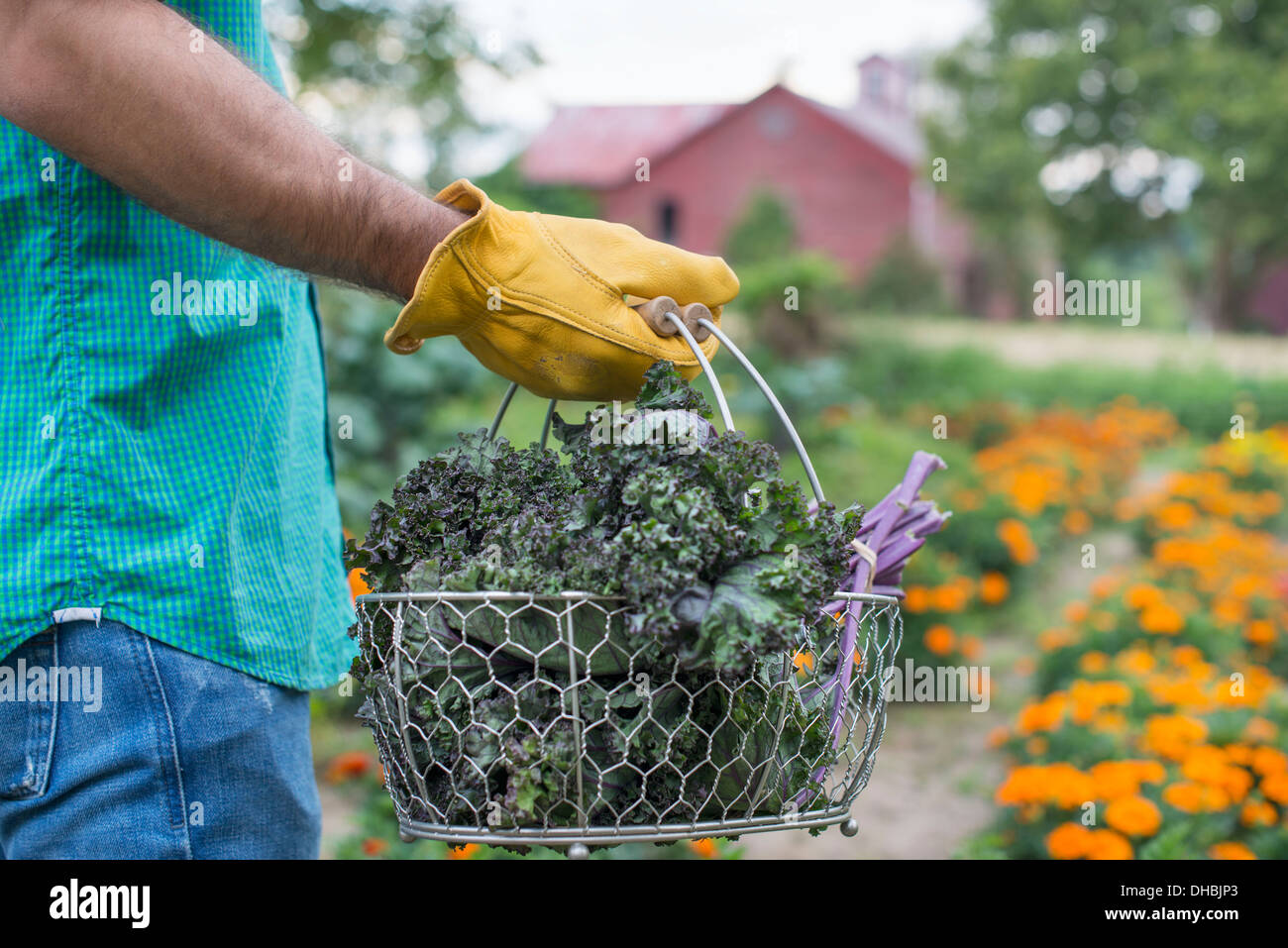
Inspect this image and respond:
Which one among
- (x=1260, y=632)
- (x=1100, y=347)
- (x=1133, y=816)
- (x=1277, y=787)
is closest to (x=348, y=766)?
(x=1133, y=816)

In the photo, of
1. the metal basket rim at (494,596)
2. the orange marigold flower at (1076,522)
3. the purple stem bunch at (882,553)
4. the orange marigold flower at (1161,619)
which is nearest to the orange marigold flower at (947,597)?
the orange marigold flower at (1161,619)

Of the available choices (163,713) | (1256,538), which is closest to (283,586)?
(163,713)

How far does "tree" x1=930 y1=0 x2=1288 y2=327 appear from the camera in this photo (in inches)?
918

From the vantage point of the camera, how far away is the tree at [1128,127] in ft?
76.5

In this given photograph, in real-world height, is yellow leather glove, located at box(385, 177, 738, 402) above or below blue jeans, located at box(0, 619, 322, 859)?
above

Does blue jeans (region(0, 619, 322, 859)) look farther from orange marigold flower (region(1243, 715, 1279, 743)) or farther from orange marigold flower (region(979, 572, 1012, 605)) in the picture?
orange marigold flower (region(979, 572, 1012, 605))

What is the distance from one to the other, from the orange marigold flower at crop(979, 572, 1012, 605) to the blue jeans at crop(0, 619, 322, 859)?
178 inches

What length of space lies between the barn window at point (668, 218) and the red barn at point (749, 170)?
24 millimetres

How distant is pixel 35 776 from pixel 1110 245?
1202 inches

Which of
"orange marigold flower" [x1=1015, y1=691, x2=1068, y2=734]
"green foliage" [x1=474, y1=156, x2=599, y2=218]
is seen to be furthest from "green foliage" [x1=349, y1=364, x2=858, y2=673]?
"green foliage" [x1=474, y1=156, x2=599, y2=218]

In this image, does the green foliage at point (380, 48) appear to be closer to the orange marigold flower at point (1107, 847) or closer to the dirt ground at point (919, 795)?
the dirt ground at point (919, 795)

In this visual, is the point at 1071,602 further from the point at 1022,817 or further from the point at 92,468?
the point at 92,468

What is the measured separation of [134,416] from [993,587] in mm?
4718

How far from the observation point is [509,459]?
1377 mm
